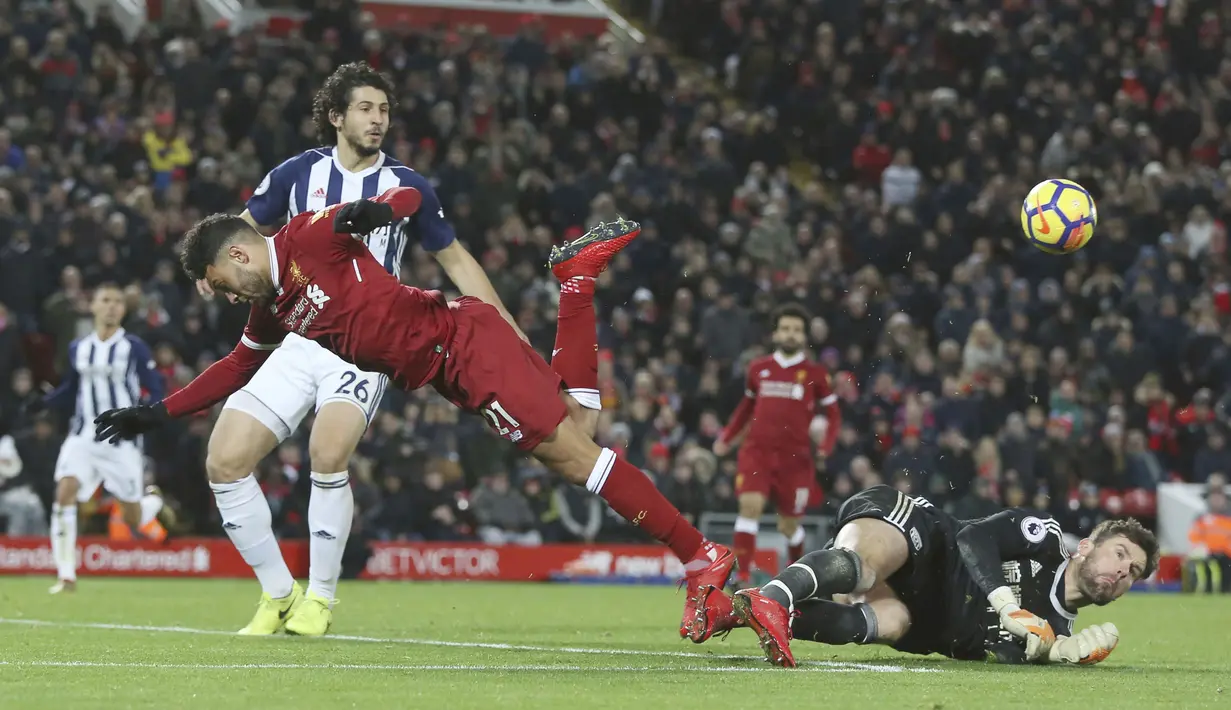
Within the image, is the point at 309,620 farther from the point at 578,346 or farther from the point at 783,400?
the point at 783,400

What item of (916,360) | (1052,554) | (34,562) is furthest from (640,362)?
(1052,554)

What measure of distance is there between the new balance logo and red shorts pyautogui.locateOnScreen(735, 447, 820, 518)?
25.7ft

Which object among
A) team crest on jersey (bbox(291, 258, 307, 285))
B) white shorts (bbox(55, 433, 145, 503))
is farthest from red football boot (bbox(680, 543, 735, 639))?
white shorts (bbox(55, 433, 145, 503))

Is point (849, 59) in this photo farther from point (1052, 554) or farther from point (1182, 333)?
point (1052, 554)

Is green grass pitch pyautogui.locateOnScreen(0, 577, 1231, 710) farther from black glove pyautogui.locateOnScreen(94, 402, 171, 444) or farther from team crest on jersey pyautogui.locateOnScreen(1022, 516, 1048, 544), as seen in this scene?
black glove pyautogui.locateOnScreen(94, 402, 171, 444)

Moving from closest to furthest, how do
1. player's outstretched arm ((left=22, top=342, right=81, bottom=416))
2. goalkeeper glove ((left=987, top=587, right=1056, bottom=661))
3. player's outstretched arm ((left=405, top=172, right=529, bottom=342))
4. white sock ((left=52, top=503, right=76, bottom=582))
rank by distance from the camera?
goalkeeper glove ((left=987, top=587, right=1056, bottom=661)) → player's outstretched arm ((left=405, top=172, right=529, bottom=342)) → white sock ((left=52, top=503, right=76, bottom=582)) → player's outstretched arm ((left=22, top=342, right=81, bottom=416))

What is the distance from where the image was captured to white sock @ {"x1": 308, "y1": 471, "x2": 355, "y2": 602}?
28.4 ft

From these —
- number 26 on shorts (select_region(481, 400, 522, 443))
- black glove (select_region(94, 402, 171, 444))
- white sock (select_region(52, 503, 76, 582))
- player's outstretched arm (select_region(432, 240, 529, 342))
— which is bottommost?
white sock (select_region(52, 503, 76, 582))

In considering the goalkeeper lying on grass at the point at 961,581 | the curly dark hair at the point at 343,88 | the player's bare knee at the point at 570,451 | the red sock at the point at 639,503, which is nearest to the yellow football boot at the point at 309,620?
the player's bare knee at the point at 570,451

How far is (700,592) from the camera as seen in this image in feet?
22.4

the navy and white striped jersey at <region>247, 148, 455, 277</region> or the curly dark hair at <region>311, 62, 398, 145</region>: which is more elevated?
the curly dark hair at <region>311, 62, 398, 145</region>

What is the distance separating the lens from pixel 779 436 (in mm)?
14625

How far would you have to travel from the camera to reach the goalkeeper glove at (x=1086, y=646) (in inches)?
278

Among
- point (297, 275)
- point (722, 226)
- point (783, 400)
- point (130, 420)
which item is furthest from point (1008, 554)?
point (722, 226)
